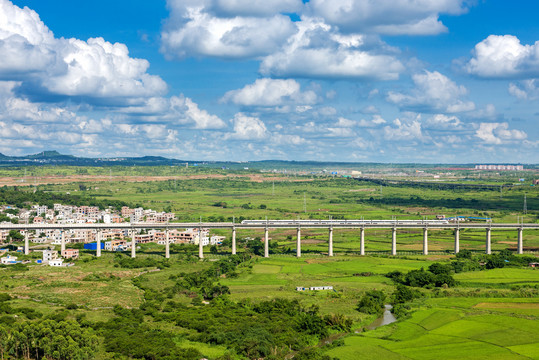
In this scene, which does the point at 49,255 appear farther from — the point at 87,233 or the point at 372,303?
the point at 372,303

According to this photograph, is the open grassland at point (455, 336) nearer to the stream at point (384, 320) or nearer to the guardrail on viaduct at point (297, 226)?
the stream at point (384, 320)

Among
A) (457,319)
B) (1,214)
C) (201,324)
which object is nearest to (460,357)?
(457,319)

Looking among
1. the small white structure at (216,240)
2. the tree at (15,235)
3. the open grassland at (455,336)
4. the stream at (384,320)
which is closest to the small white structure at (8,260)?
the tree at (15,235)

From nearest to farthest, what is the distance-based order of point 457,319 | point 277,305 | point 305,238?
point 457,319
point 277,305
point 305,238

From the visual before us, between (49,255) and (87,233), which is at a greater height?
(87,233)

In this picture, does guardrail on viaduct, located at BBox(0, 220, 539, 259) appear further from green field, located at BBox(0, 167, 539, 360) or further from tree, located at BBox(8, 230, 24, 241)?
tree, located at BBox(8, 230, 24, 241)

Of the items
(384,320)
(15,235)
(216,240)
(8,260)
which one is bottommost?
(384,320)

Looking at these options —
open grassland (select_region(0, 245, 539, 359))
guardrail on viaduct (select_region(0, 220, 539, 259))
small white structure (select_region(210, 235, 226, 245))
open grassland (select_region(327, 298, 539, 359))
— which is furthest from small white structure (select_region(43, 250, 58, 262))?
open grassland (select_region(327, 298, 539, 359))

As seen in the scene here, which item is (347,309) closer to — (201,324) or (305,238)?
(201,324)

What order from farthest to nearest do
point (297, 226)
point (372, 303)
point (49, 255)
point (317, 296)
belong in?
point (297, 226), point (49, 255), point (317, 296), point (372, 303)

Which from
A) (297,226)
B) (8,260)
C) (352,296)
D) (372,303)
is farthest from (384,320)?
(8,260)
